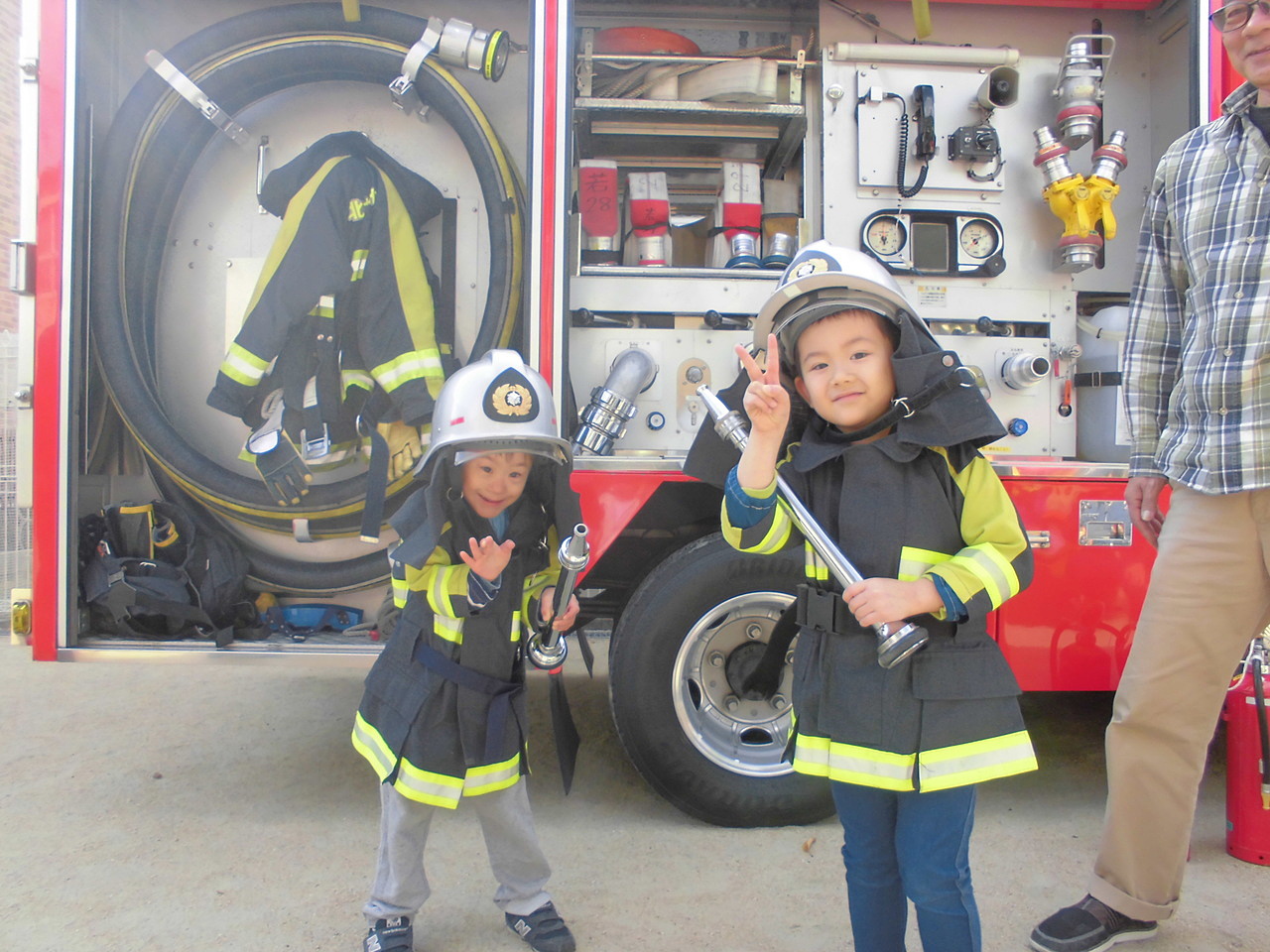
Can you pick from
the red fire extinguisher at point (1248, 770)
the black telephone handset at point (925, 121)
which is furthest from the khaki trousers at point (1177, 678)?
the black telephone handset at point (925, 121)

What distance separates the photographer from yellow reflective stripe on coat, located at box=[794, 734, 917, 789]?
4.82 ft

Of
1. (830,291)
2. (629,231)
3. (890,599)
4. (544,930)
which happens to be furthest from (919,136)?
(544,930)

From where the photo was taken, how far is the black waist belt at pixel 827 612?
154 cm

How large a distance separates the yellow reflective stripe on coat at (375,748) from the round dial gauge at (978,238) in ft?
8.10

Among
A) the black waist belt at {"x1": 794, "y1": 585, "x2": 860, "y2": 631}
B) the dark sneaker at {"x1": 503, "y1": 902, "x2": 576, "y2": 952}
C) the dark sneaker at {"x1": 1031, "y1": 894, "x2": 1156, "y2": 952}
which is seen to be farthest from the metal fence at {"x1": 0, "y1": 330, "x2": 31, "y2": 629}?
the dark sneaker at {"x1": 1031, "y1": 894, "x2": 1156, "y2": 952}

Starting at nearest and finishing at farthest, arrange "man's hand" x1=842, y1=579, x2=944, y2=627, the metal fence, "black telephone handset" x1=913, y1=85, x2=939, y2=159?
"man's hand" x1=842, y1=579, x2=944, y2=627 → "black telephone handset" x1=913, y1=85, x2=939, y2=159 → the metal fence

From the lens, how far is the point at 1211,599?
1.90 m

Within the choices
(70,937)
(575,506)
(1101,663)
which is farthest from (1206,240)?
(70,937)

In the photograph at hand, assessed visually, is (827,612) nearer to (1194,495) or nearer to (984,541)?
(984,541)

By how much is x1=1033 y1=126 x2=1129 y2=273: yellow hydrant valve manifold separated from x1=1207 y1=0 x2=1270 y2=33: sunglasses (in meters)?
1.10

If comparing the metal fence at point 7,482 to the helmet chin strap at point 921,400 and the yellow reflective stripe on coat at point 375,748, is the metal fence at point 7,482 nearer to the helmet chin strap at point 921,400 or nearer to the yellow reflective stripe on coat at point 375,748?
the yellow reflective stripe on coat at point 375,748

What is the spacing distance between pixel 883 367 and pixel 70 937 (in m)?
2.28

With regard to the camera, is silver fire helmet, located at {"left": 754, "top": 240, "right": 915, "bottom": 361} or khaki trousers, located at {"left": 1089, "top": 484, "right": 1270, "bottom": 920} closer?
silver fire helmet, located at {"left": 754, "top": 240, "right": 915, "bottom": 361}

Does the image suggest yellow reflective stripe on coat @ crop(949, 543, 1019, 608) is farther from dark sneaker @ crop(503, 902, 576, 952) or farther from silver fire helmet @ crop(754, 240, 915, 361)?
dark sneaker @ crop(503, 902, 576, 952)
